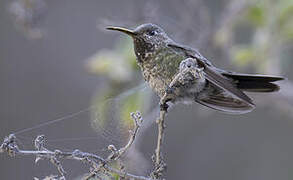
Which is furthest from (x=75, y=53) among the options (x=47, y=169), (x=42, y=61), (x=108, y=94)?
(x=47, y=169)

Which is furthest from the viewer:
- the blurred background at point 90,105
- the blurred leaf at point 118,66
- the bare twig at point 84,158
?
the blurred background at point 90,105

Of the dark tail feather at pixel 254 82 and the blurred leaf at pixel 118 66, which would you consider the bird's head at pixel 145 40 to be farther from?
the blurred leaf at pixel 118 66

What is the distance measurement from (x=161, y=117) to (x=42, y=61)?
5.53 m

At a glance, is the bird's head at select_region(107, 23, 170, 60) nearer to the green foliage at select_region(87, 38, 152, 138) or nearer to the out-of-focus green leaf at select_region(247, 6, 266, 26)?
the green foliage at select_region(87, 38, 152, 138)

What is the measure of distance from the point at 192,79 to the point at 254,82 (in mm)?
523

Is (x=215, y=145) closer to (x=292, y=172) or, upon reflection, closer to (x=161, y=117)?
(x=292, y=172)

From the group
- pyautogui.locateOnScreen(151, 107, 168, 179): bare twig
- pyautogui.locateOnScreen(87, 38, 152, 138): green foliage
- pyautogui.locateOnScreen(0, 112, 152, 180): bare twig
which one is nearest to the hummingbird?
pyautogui.locateOnScreen(87, 38, 152, 138): green foliage

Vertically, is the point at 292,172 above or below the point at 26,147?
above

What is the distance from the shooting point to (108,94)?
4004mm

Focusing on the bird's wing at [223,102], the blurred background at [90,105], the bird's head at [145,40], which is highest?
the blurred background at [90,105]

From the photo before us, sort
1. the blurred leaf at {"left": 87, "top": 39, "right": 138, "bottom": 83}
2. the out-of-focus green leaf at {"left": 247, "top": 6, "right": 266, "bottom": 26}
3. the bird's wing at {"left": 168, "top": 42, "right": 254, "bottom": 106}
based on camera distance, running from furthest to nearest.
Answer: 1. the out-of-focus green leaf at {"left": 247, "top": 6, "right": 266, "bottom": 26}
2. the blurred leaf at {"left": 87, "top": 39, "right": 138, "bottom": 83}
3. the bird's wing at {"left": 168, "top": 42, "right": 254, "bottom": 106}

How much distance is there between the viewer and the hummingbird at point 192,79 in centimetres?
314

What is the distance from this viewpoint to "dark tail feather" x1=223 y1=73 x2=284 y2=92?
3.31 meters

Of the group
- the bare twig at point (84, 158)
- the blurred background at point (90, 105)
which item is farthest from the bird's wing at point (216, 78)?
the blurred background at point (90, 105)
